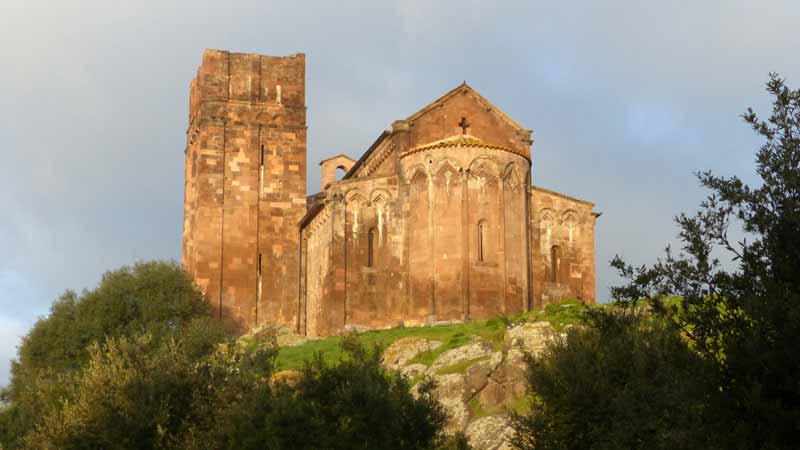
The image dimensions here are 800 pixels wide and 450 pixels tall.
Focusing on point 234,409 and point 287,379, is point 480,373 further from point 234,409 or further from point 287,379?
point 234,409

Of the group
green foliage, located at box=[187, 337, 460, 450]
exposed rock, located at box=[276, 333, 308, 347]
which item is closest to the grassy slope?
exposed rock, located at box=[276, 333, 308, 347]

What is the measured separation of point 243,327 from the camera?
56.0 meters

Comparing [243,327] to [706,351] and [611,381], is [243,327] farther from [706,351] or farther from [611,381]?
[706,351]

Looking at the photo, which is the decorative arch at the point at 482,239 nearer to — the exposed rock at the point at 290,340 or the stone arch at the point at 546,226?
the stone arch at the point at 546,226

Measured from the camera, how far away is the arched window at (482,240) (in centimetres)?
4647

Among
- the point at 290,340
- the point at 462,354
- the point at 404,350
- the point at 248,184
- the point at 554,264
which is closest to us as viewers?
the point at 462,354

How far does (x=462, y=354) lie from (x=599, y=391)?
13.2m

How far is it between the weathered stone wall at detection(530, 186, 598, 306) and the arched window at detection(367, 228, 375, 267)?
7.34 metres

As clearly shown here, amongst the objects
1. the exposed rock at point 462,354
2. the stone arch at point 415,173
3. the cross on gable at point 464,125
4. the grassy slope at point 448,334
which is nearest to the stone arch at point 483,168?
the stone arch at point 415,173

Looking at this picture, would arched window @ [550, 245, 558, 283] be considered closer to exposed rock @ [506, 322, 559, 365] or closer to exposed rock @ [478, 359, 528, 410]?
exposed rock @ [506, 322, 559, 365]

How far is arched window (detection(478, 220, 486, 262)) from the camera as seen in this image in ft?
152

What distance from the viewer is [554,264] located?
50406 millimetres

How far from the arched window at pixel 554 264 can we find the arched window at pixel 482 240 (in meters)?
4.96

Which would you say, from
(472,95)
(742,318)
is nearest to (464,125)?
(472,95)
